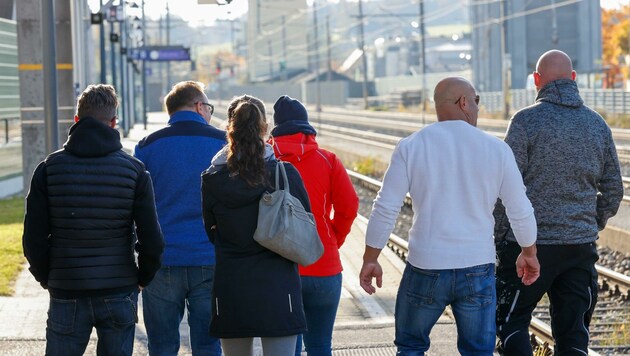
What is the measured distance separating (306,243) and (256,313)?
1.30ft

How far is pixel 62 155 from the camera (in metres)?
5.87

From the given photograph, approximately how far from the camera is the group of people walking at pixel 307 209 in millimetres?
5781

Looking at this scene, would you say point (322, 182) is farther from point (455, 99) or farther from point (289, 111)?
point (455, 99)

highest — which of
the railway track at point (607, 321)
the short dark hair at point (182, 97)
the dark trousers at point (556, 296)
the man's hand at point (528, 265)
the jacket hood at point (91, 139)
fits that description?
the short dark hair at point (182, 97)

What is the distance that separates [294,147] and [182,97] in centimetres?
69

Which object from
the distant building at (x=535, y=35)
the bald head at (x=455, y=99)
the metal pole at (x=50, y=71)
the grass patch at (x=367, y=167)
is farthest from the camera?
the distant building at (x=535, y=35)

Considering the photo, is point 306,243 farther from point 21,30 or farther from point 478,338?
point 21,30

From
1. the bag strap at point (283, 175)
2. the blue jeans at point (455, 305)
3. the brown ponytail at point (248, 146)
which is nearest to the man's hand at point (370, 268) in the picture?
the blue jeans at point (455, 305)

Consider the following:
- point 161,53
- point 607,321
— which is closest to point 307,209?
point 607,321

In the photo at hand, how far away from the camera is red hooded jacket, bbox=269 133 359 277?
6594mm

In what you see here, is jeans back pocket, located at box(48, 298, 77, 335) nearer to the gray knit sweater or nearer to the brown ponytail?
the brown ponytail

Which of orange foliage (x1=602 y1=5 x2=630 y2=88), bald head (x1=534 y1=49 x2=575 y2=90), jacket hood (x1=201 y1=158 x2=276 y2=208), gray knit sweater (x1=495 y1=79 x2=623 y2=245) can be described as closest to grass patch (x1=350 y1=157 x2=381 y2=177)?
bald head (x1=534 y1=49 x2=575 y2=90)

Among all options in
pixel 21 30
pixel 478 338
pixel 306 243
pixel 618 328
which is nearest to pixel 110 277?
pixel 306 243

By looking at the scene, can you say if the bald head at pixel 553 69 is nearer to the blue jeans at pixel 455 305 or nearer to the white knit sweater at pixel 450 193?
the white knit sweater at pixel 450 193
